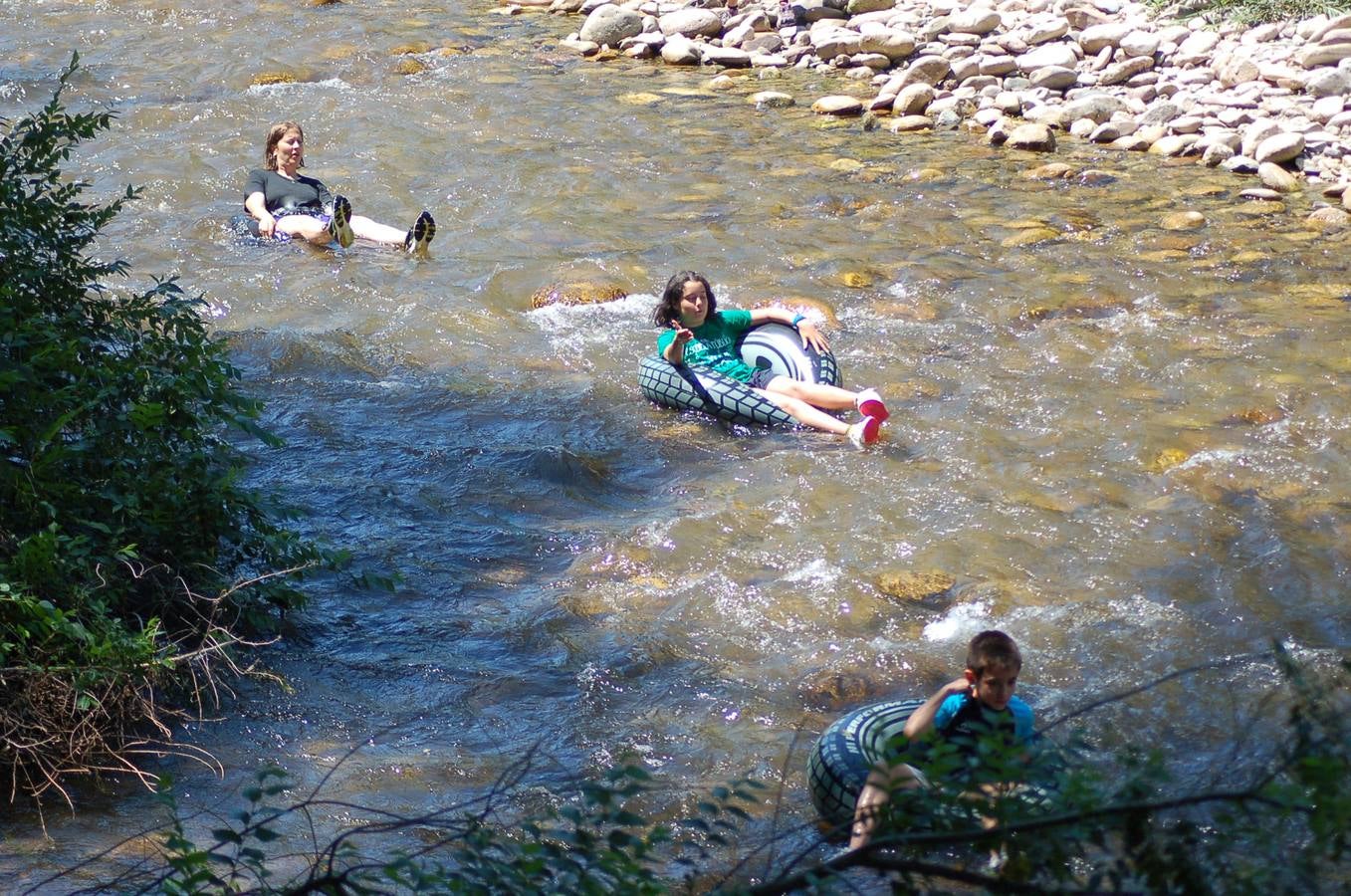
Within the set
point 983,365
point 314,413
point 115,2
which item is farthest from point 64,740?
point 115,2

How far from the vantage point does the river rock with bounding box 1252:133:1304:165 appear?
→ 462 inches

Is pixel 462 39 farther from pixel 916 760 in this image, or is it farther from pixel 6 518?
pixel 916 760

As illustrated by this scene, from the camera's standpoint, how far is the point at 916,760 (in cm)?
245

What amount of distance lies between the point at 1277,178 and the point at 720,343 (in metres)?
5.94

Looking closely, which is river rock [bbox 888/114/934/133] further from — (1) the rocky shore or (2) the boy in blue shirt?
(2) the boy in blue shirt

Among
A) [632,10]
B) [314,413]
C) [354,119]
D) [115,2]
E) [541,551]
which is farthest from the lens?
[115,2]

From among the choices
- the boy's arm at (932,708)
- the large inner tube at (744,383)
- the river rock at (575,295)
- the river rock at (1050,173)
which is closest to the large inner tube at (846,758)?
the boy's arm at (932,708)

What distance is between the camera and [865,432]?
25.1 feet

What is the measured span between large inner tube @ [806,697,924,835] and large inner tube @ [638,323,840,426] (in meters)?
3.37

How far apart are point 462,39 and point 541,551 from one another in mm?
11828

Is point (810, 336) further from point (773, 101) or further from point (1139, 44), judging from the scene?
point (1139, 44)

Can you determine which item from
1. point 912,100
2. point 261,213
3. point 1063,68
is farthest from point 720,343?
point 1063,68

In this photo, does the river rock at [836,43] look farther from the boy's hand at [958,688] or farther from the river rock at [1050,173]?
the boy's hand at [958,688]

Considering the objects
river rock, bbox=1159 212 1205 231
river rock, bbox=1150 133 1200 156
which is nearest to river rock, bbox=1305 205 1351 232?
river rock, bbox=1159 212 1205 231
